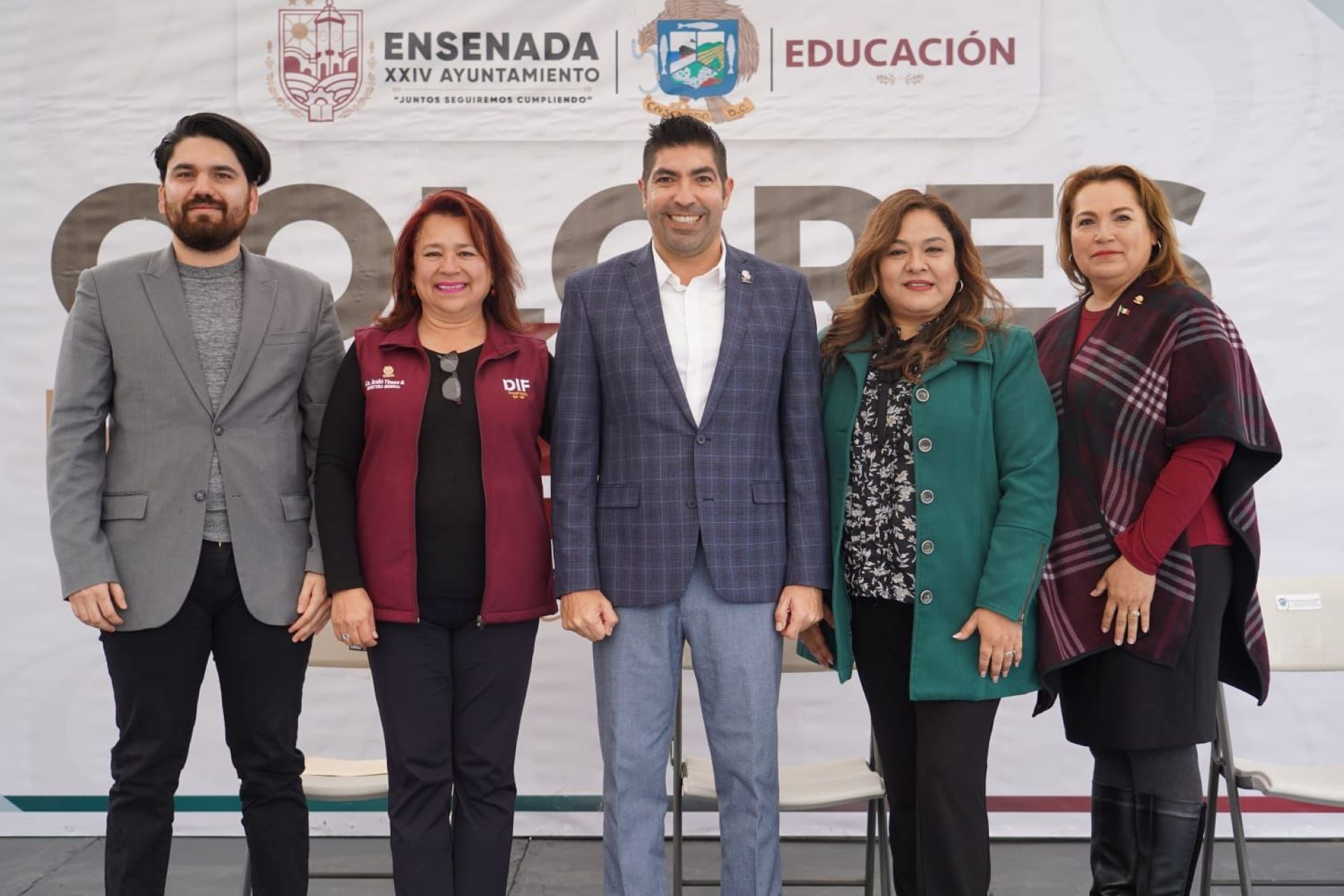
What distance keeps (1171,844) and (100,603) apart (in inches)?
94.6

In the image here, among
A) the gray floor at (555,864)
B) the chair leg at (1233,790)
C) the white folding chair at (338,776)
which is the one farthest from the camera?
the gray floor at (555,864)

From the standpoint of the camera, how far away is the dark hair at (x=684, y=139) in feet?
7.96

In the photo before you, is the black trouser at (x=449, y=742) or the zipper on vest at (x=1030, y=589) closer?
the zipper on vest at (x=1030, y=589)

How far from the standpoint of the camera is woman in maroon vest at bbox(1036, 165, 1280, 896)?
Answer: 2389 mm

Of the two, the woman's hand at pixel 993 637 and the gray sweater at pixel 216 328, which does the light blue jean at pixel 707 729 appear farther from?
the gray sweater at pixel 216 328

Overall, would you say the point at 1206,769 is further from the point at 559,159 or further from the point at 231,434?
the point at 231,434

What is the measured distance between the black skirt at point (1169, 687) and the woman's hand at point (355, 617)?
1608mm

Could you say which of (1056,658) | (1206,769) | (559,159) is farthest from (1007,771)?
(559,159)

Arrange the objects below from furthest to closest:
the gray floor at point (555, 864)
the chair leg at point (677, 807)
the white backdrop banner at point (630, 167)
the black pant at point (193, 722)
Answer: the white backdrop banner at point (630, 167)
the gray floor at point (555, 864)
the chair leg at point (677, 807)
the black pant at point (193, 722)

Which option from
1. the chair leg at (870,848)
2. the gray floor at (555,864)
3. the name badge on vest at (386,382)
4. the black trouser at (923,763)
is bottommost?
the gray floor at (555,864)

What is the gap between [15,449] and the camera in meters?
3.93

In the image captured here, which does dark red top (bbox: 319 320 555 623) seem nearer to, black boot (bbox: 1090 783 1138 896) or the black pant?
the black pant

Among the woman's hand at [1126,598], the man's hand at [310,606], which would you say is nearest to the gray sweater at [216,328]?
the man's hand at [310,606]

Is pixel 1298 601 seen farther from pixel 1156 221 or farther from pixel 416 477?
pixel 416 477
